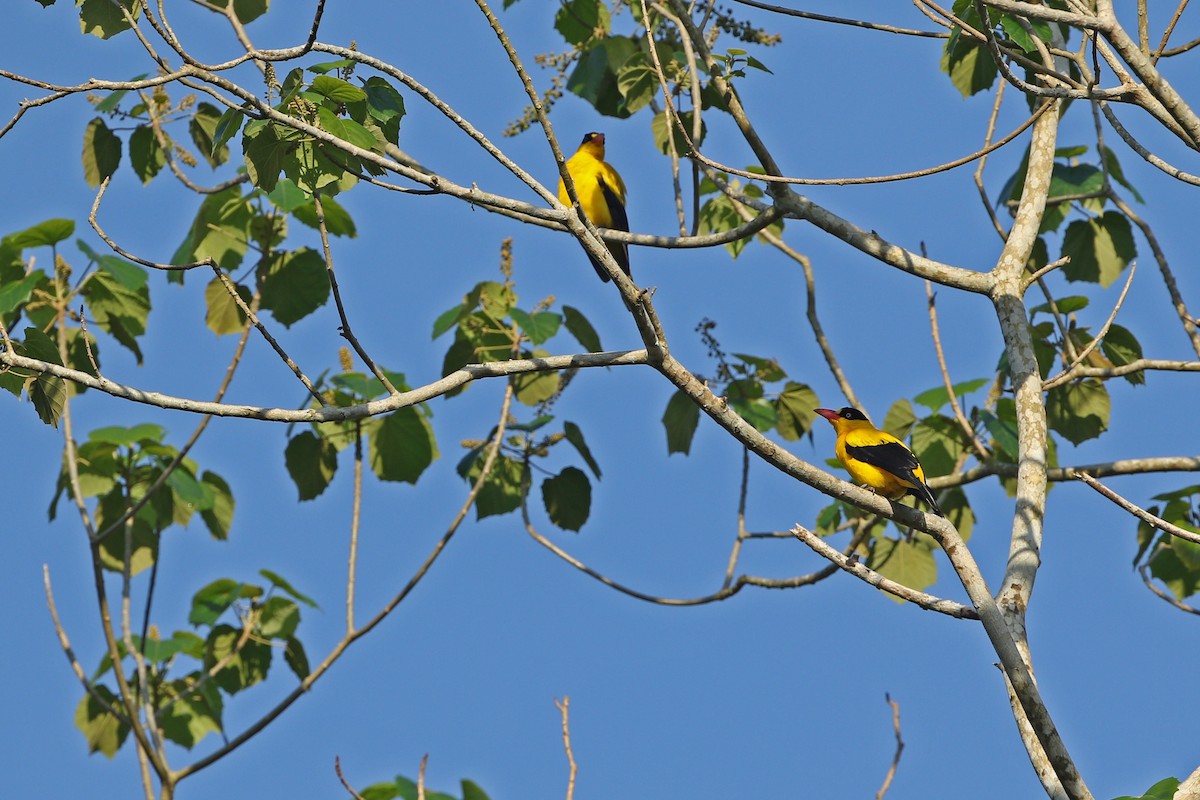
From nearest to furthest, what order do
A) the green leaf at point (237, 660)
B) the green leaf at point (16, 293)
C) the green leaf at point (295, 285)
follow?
1. the green leaf at point (16, 293)
2. the green leaf at point (295, 285)
3. the green leaf at point (237, 660)

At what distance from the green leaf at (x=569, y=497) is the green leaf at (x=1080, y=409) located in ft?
7.37

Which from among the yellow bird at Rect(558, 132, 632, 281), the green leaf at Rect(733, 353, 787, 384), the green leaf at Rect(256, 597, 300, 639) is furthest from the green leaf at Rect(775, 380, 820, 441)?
the green leaf at Rect(256, 597, 300, 639)

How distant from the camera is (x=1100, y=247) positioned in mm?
6762

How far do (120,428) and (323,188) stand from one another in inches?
109

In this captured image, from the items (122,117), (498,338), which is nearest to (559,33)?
(498,338)

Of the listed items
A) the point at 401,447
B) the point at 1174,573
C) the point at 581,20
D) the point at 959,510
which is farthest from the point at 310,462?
the point at 1174,573

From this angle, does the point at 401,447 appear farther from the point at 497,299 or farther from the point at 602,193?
the point at 602,193

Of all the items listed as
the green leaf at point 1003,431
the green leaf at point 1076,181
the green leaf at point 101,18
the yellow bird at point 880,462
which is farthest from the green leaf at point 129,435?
the green leaf at point 1076,181

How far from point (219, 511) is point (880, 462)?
341 cm

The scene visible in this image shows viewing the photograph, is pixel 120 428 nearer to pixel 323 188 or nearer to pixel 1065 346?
pixel 323 188

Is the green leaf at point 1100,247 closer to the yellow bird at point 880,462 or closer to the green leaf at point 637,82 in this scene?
the yellow bird at point 880,462

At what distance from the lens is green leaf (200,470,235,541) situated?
22.4 ft

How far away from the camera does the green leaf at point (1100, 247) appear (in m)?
6.73

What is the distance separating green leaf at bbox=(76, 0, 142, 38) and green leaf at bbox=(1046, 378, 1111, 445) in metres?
4.24
